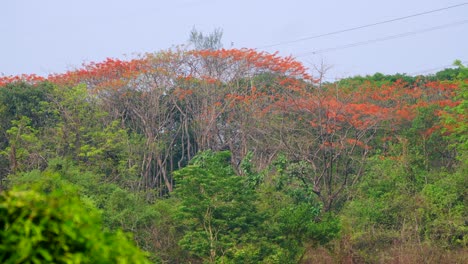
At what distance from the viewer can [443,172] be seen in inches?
651

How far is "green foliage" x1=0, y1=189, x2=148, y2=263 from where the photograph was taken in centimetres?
219

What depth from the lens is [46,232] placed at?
2.26m

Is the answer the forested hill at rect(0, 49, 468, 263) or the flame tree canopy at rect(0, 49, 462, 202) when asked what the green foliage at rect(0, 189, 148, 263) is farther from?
the flame tree canopy at rect(0, 49, 462, 202)

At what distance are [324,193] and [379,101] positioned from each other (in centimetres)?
594

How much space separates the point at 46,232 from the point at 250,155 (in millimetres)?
12898

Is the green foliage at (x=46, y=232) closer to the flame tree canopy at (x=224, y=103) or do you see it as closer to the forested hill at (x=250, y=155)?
the forested hill at (x=250, y=155)

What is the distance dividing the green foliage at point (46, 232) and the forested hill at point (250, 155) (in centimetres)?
549

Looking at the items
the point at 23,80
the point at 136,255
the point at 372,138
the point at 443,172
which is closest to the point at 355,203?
the point at 443,172

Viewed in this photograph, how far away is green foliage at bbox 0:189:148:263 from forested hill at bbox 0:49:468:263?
18.0ft

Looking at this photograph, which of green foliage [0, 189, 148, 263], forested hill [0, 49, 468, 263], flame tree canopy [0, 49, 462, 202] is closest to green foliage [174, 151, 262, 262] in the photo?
forested hill [0, 49, 468, 263]

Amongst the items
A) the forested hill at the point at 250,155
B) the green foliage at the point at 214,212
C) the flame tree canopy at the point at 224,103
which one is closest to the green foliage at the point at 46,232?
the forested hill at the point at 250,155

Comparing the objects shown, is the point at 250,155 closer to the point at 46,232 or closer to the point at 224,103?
the point at 224,103

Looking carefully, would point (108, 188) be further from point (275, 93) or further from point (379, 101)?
point (379, 101)

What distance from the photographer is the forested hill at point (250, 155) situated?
12.9m
